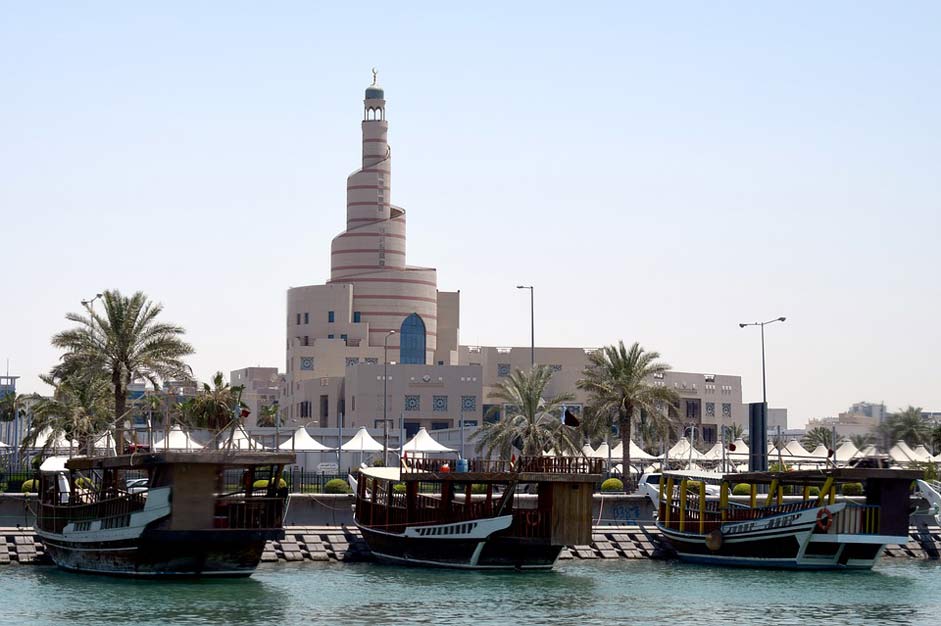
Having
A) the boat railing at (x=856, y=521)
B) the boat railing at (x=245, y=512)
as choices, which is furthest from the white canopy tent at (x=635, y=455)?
the boat railing at (x=245, y=512)

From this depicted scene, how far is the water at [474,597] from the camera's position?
33719 millimetres

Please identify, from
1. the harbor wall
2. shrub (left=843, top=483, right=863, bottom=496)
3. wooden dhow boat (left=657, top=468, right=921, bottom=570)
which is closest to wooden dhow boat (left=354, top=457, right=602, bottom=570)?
the harbor wall

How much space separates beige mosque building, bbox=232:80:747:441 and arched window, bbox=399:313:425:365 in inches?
3.8

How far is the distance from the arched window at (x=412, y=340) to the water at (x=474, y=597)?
96.7 meters

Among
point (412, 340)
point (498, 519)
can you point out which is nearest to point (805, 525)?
point (498, 519)

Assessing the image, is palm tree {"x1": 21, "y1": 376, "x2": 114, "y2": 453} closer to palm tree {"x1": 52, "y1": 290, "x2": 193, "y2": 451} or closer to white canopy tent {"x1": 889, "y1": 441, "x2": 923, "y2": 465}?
palm tree {"x1": 52, "y1": 290, "x2": 193, "y2": 451}

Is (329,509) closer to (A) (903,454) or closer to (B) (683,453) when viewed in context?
(A) (903,454)

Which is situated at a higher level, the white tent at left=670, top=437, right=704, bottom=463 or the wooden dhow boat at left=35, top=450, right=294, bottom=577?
the white tent at left=670, top=437, right=704, bottom=463

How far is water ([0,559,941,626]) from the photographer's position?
1328 inches

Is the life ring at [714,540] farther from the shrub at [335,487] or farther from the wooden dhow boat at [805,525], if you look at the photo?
the shrub at [335,487]

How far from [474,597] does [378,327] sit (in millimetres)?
105716

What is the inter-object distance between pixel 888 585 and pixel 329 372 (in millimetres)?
100825

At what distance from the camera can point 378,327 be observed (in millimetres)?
142875

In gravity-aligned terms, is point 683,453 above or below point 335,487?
above
